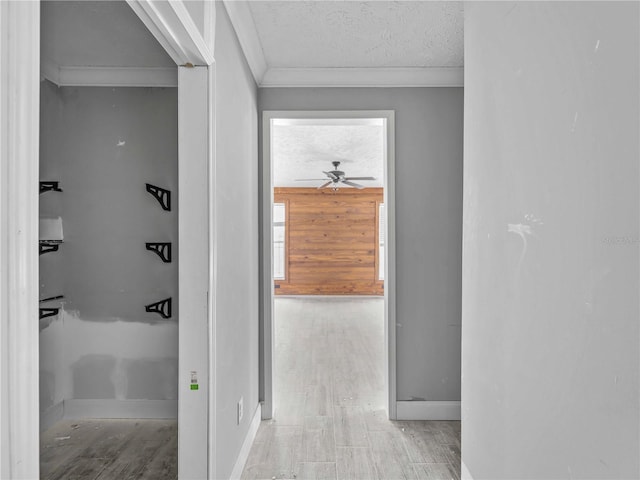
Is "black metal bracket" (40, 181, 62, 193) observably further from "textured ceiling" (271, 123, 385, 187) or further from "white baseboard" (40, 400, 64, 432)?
"textured ceiling" (271, 123, 385, 187)

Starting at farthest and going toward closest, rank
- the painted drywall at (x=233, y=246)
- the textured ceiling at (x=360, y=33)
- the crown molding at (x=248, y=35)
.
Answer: the textured ceiling at (x=360, y=33) → the crown molding at (x=248, y=35) → the painted drywall at (x=233, y=246)

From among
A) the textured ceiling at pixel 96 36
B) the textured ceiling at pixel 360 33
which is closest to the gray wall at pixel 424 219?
the textured ceiling at pixel 360 33

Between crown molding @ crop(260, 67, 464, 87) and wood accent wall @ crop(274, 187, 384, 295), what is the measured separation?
20.8 ft

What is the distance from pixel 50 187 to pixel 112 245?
0.57m

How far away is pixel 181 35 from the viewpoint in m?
1.46

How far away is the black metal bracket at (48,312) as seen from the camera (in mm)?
2837

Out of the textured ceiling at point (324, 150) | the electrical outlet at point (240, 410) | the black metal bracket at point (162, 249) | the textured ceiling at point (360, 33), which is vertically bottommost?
the electrical outlet at point (240, 410)

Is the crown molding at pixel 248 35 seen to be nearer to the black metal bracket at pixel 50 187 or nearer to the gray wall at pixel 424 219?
the gray wall at pixel 424 219

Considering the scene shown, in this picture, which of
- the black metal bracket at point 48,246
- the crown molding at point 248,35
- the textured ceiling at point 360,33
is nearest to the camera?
the crown molding at point 248,35

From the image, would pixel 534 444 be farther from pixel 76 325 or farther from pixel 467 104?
pixel 76 325

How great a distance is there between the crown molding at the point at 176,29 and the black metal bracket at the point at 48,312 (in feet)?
7.21

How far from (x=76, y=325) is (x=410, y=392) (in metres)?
2.58

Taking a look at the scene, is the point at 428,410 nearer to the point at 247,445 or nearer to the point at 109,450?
the point at 247,445

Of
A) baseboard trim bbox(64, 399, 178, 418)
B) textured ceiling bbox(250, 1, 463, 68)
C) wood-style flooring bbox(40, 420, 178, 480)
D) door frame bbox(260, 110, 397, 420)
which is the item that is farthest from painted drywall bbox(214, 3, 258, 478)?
baseboard trim bbox(64, 399, 178, 418)
